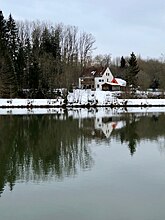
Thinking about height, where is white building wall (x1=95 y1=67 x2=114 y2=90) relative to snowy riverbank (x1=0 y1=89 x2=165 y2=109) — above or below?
above

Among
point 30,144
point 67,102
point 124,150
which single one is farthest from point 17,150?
point 67,102

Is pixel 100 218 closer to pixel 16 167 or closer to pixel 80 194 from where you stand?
pixel 80 194

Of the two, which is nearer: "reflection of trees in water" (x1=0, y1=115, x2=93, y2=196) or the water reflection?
"reflection of trees in water" (x1=0, y1=115, x2=93, y2=196)

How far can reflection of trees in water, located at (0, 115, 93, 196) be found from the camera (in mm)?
12320

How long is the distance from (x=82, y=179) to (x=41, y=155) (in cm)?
474

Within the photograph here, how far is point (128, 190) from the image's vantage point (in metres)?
10.3

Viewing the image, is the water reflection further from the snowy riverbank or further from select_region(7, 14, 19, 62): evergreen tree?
select_region(7, 14, 19, 62): evergreen tree

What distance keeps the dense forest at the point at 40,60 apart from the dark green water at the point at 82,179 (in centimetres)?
3852

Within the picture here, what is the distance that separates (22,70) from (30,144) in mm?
44735

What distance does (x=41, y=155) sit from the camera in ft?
52.1

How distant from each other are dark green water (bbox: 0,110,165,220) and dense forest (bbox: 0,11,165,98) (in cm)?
3852

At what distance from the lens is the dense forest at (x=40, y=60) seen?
59.9 m

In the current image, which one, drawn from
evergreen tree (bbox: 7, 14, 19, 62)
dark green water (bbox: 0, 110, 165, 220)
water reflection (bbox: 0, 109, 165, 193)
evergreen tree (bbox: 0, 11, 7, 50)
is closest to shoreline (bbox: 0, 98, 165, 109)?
evergreen tree (bbox: 0, 11, 7, 50)

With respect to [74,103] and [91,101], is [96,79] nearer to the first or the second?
[91,101]
